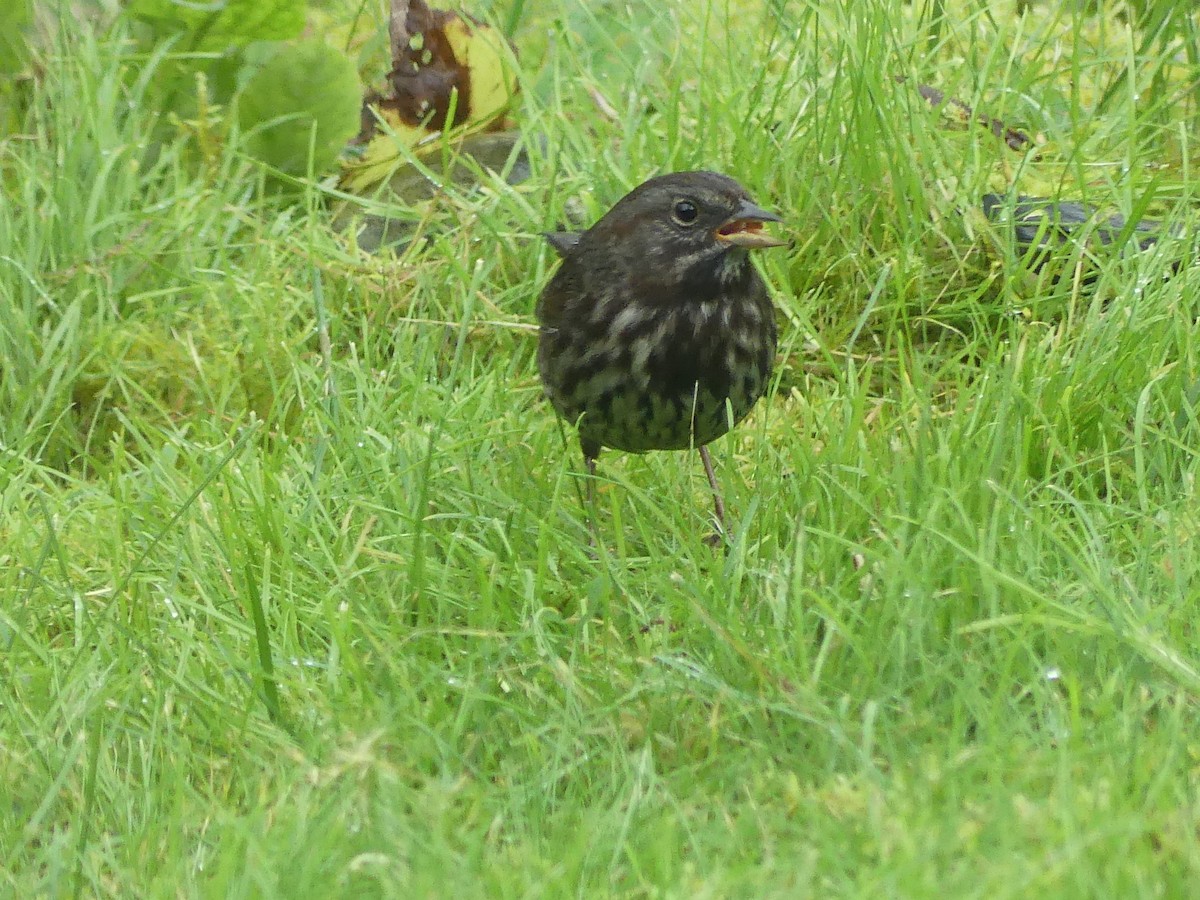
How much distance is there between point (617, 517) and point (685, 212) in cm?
98

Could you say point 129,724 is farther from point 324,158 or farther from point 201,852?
point 324,158

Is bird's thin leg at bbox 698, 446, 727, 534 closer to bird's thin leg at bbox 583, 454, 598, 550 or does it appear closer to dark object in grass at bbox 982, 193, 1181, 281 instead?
bird's thin leg at bbox 583, 454, 598, 550

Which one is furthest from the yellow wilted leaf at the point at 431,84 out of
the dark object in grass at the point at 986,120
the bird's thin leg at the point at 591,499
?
the bird's thin leg at the point at 591,499

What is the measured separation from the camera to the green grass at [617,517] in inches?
104

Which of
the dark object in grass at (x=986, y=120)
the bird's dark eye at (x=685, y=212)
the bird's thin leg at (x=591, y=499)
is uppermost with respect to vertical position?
the dark object in grass at (x=986, y=120)

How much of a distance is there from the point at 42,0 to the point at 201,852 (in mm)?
3631

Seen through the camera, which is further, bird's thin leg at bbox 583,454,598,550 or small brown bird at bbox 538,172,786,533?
small brown bird at bbox 538,172,786,533

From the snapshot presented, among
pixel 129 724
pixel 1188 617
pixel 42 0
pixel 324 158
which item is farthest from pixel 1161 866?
pixel 42 0

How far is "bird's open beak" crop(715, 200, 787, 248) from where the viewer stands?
3957 millimetres

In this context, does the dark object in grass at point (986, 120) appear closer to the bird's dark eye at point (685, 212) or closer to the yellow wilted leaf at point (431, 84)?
the bird's dark eye at point (685, 212)

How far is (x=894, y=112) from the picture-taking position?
15.4 ft

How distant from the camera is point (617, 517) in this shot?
337cm

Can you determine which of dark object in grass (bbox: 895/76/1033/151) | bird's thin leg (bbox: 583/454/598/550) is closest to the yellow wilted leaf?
dark object in grass (bbox: 895/76/1033/151)

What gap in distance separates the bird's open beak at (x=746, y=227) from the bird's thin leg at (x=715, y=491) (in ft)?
1.66
